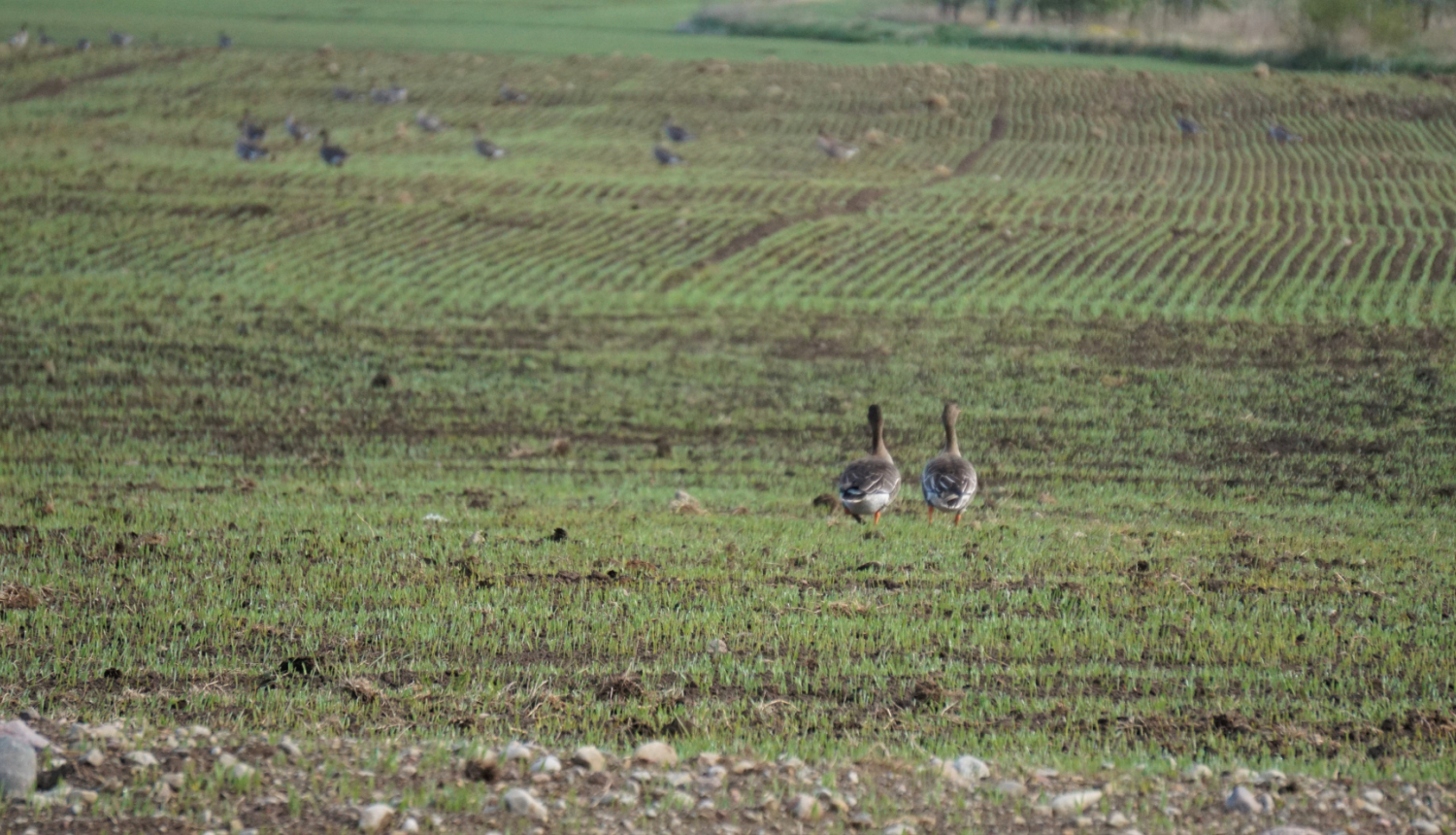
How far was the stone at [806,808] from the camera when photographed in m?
6.40

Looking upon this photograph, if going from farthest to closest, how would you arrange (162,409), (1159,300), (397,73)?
(397,73) → (1159,300) → (162,409)

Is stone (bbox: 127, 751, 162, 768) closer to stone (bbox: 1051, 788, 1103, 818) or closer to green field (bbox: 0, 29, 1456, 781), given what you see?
green field (bbox: 0, 29, 1456, 781)

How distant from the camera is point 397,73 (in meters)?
59.6

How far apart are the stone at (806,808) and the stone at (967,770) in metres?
0.72

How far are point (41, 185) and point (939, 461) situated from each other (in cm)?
3140

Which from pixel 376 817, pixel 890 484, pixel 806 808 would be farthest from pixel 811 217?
pixel 376 817

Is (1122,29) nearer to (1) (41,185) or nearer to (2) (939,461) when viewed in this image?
(1) (41,185)

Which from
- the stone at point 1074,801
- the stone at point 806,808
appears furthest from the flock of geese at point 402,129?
the stone at point 1074,801

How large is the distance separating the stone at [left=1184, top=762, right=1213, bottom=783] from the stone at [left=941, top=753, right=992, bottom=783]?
35.7 inches

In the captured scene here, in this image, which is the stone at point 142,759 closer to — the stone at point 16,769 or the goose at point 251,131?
the stone at point 16,769

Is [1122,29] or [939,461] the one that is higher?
[1122,29]

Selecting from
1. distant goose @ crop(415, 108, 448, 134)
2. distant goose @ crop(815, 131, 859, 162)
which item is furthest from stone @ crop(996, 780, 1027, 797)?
distant goose @ crop(415, 108, 448, 134)

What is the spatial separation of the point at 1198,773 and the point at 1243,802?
17.0 inches

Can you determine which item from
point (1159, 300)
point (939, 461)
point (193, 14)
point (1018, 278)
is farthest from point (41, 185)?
point (193, 14)
